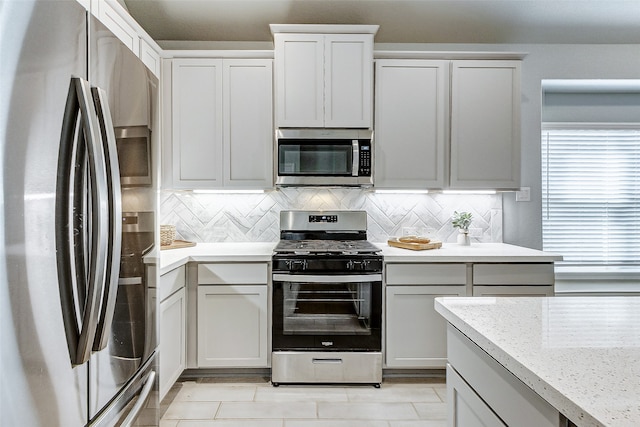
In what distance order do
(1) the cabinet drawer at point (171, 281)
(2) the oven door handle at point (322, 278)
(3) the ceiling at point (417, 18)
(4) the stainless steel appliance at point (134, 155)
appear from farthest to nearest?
(3) the ceiling at point (417, 18)
(2) the oven door handle at point (322, 278)
(1) the cabinet drawer at point (171, 281)
(4) the stainless steel appliance at point (134, 155)

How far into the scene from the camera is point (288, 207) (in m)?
3.32

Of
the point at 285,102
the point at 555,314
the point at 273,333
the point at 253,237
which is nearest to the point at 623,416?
the point at 555,314

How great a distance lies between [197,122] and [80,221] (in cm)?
221

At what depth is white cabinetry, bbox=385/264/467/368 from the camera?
9.05 ft

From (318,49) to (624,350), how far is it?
8.55ft

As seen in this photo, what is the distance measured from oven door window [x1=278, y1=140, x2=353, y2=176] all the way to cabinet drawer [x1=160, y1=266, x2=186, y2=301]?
960mm

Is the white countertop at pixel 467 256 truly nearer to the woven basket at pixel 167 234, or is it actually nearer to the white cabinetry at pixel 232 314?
the white cabinetry at pixel 232 314

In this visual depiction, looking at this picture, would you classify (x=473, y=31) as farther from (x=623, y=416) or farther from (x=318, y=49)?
(x=623, y=416)

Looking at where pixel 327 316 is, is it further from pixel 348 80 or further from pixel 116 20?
pixel 116 20

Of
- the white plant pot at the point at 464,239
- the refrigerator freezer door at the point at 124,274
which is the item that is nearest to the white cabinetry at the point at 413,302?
the white plant pot at the point at 464,239

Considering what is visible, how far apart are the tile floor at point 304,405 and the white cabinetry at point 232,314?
0.18 metres

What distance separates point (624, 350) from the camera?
0.82 m

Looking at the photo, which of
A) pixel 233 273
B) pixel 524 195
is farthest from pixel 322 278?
pixel 524 195

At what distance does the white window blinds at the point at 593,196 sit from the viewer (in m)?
3.71
